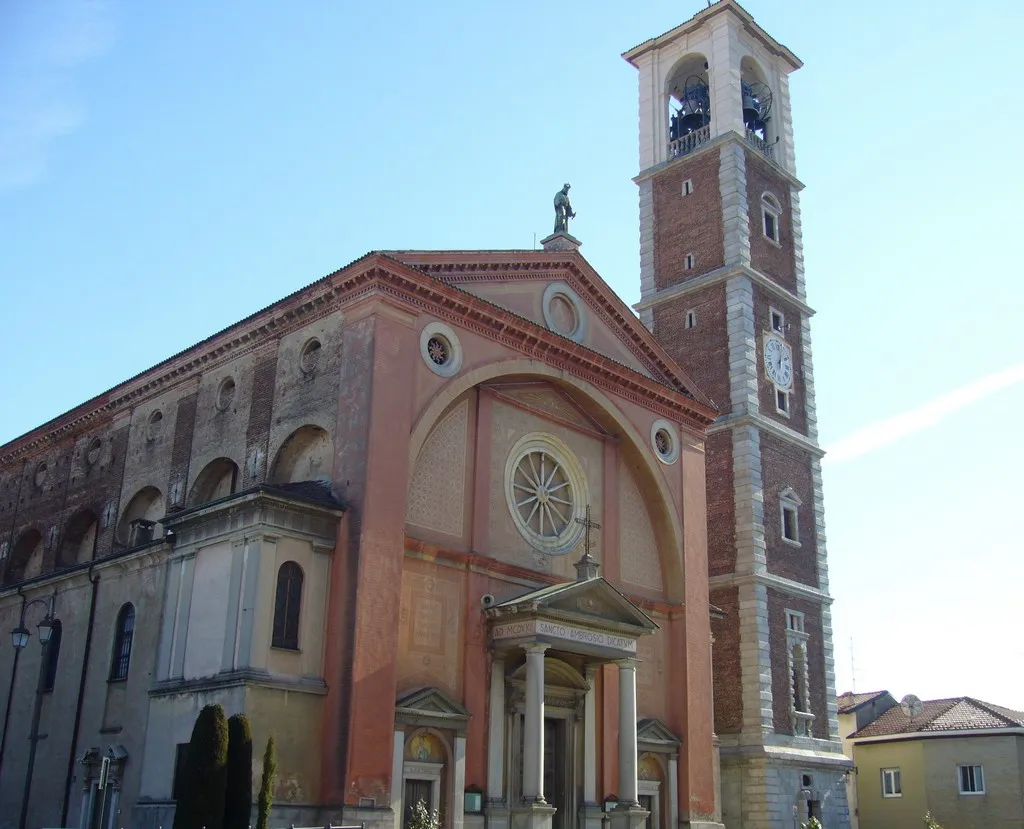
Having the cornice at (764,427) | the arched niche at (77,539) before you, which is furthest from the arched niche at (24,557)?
the cornice at (764,427)

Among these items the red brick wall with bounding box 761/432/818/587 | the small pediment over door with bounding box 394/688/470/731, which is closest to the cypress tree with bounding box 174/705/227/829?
the small pediment over door with bounding box 394/688/470/731

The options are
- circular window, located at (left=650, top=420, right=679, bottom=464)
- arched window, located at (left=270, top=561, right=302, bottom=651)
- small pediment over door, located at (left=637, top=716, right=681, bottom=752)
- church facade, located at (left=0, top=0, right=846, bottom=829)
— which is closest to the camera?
arched window, located at (left=270, top=561, right=302, bottom=651)

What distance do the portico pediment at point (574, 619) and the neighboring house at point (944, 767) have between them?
19.6 meters

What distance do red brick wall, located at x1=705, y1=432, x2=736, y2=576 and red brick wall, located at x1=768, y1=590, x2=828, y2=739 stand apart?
1.57 m

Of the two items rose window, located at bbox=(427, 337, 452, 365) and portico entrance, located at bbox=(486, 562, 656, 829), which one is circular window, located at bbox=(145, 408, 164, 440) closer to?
rose window, located at bbox=(427, 337, 452, 365)

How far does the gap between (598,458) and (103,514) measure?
39.6ft

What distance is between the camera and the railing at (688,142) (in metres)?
37.5

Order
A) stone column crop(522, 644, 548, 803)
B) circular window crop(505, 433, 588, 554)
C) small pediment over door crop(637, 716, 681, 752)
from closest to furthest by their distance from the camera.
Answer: stone column crop(522, 644, 548, 803) → circular window crop(505, 433, 588, 554) → small pediment over door crop(637, 716, 681, 752)

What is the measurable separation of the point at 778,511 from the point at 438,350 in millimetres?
13672

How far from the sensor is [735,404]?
3297cm

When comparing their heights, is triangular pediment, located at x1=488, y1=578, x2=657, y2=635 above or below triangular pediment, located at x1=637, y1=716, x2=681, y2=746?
above

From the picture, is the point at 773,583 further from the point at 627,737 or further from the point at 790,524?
the point at 627,737

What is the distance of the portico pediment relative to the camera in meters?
22.3

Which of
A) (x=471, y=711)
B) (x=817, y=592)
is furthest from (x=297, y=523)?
(x=817, y=592)
